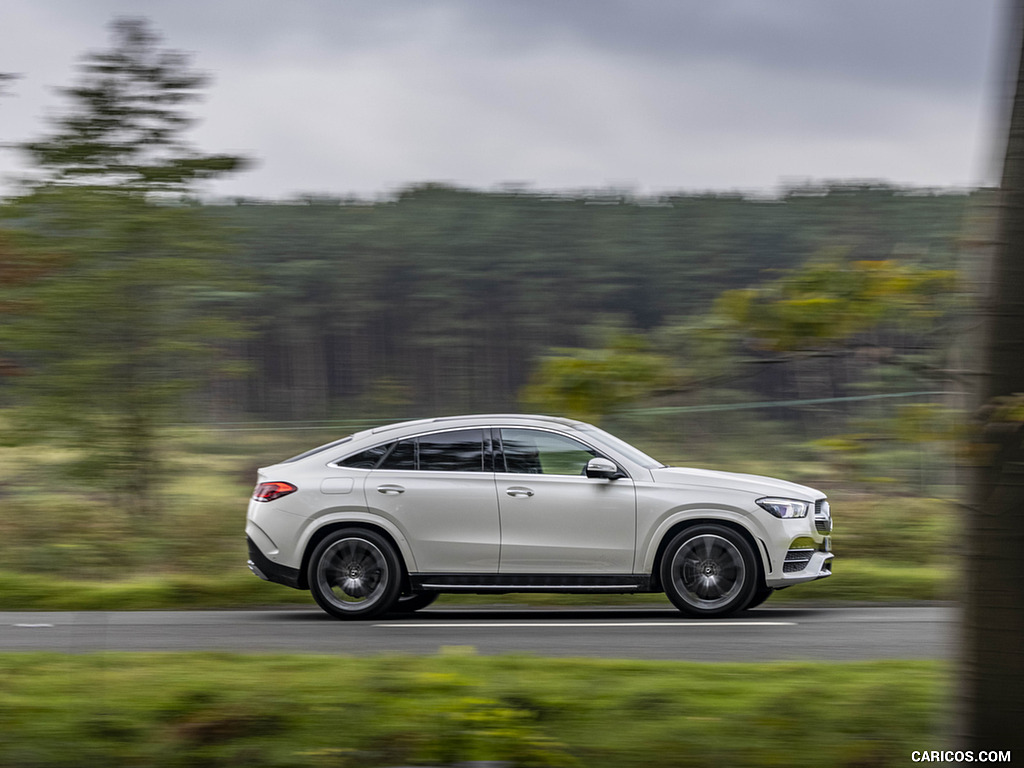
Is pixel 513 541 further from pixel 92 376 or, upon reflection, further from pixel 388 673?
pixel 92 376

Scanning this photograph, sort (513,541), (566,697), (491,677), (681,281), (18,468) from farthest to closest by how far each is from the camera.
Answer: (681,281), (18,468), (513,541), (491,677), (566,697)

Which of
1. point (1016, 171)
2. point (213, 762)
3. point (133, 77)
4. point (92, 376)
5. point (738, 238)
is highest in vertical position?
point (133, 77)

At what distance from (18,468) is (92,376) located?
71.3 inches

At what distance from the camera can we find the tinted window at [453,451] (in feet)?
32.4

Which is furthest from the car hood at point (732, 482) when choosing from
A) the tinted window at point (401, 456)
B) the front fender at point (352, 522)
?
the front fender at point (352, 522)

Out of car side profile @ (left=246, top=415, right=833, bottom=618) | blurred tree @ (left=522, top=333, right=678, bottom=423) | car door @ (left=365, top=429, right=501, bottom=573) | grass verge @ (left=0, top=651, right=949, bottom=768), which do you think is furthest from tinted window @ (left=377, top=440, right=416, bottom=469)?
blurred tree @ (left=522, top=333, right=678, bottom=423)

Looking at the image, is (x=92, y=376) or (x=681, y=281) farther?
(x=681, y=281)

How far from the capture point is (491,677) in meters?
6.11

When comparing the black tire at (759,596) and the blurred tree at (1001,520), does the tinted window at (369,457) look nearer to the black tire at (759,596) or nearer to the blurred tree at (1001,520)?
the black tire at (759,596)

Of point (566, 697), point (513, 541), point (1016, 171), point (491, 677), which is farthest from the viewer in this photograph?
point (513, 541)

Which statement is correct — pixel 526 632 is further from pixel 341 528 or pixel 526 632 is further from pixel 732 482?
pixel 732 482

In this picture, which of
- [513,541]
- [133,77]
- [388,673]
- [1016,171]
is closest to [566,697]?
[388,673]

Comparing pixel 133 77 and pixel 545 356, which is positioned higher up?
pixel 133 77

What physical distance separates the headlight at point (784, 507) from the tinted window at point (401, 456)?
2920mm
